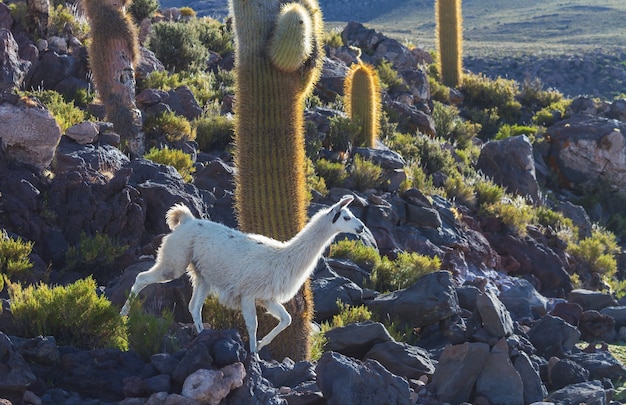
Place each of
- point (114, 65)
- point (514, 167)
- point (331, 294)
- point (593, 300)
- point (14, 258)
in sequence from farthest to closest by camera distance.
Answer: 1. point (514, 167)
2. point (114, 65)
3. point (593, 300)
4. point (331, 294)
5. point (14, 258)

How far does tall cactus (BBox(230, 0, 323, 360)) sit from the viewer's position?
10.1 metres

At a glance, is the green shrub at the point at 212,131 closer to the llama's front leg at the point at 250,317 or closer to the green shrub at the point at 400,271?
the green shrub at the point at 400,271

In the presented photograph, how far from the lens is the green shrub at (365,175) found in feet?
55.2

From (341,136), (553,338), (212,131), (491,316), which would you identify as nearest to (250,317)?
(491,316)

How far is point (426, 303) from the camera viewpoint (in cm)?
1127

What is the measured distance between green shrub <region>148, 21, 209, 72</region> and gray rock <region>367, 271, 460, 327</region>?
11.5 metres

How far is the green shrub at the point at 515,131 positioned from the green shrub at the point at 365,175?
9.15 meters

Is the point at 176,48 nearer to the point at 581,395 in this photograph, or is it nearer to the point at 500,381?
the point at 500,381

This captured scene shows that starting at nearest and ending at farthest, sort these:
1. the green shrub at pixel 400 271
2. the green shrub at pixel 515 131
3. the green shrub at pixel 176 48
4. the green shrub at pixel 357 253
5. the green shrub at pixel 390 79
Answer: the green shrub at pixel 400 271 < the green shrub at pixel 357 253 < the green shrub at pixel 176 48 < the green shrub at pixel 515 131 < the green shrub at pixel 390 79

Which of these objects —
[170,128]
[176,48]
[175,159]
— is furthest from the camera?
[176,48]

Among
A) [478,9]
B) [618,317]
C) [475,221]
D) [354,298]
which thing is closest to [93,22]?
[354,298]

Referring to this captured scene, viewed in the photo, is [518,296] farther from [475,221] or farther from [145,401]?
[145,401]

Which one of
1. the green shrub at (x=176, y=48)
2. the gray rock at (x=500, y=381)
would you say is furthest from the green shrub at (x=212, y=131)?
the gray rock at (x=500, y=381)

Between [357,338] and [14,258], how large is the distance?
4.29 metres
